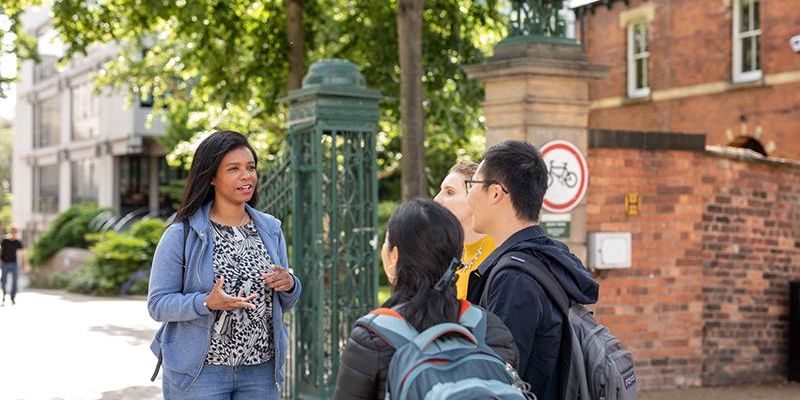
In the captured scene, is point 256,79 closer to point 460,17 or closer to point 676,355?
point 460,17

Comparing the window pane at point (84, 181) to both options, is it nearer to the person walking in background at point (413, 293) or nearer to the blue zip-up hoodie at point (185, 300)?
the blue zip-up hoodie at point (185, 300)

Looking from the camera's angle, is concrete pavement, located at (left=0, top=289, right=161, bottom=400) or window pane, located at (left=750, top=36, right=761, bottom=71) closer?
concrete pavement, located at (left=0, top=289, right=161, bottom=400)

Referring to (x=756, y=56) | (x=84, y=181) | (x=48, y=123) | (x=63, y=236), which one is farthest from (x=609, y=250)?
(x=48, y=123)

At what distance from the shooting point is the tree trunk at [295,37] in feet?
46.4

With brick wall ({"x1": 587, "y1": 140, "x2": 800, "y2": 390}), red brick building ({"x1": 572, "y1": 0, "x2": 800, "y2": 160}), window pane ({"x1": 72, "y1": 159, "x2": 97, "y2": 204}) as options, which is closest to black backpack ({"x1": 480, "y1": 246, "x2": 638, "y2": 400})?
brick wall ({"x1": 587, "y1": 140, "x2": 800, "y2": 390})

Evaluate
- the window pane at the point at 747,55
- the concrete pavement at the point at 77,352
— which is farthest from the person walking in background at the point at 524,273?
the window pane at the point at 747,55

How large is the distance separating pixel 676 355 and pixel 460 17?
7154mm

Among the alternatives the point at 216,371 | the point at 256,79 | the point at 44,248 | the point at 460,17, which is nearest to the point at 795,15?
the point at 460,17

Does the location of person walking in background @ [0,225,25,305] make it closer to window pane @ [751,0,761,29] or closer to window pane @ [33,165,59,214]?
window pane @ [751,0,761,29]

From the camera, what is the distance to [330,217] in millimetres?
7871

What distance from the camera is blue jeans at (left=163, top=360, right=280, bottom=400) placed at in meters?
4.29

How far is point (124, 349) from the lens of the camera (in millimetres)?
13852

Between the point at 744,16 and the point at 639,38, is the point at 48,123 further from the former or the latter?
the point at 744,16

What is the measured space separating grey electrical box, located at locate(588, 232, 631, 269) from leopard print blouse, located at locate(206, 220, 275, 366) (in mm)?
4796
